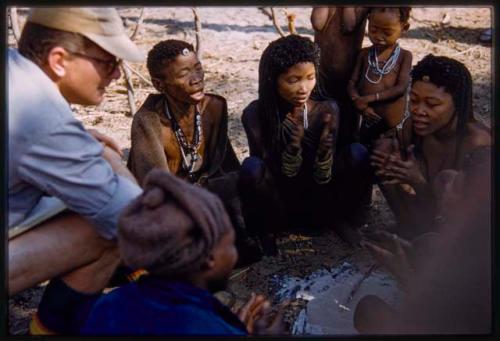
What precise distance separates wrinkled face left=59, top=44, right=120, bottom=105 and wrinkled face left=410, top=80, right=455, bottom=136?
4.72 ft

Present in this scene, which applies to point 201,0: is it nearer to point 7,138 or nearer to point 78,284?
point 7,138

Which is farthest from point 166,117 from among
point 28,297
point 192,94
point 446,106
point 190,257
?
point 190,257

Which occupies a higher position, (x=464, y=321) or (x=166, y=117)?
(x=166, y=117)

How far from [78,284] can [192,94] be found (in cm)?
123

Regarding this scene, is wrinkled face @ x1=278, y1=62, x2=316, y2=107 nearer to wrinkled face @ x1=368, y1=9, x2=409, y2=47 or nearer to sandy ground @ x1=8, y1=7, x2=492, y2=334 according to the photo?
wrinkled face @ x1=368, y1=9, x2=409, y2=47

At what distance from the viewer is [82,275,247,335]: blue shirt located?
212 centimetres

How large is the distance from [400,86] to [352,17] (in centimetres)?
51

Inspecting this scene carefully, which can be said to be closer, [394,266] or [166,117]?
[394,266]

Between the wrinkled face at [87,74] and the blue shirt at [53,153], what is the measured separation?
132 millimetres

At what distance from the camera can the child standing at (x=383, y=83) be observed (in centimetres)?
409

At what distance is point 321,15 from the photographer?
4.24 metres

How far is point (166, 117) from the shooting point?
3.67 m

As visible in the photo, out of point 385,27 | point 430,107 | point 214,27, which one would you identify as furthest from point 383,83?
point 214,27

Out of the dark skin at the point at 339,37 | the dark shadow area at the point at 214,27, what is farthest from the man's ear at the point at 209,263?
the dark shadow area at the point at 214,27
